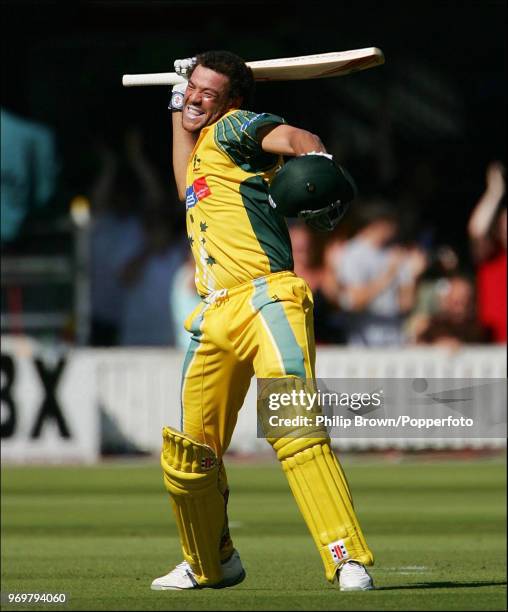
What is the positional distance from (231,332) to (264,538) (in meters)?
3.31

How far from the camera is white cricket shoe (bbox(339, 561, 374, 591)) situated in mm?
6582

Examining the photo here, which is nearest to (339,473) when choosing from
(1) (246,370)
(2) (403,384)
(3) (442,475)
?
(1) (246,370)

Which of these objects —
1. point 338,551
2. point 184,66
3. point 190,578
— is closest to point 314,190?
point 184,66

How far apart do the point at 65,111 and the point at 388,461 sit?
6363mm

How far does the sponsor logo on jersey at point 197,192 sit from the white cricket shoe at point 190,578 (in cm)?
149

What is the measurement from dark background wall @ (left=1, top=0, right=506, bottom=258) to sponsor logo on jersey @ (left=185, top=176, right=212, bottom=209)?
11.3 metres

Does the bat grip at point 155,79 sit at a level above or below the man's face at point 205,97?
above

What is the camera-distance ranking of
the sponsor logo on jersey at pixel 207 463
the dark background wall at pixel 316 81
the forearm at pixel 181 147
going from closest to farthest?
the sponsor logo on jersey at pixel 207 463 < the forearm at pixel 181 147 < the dark background wall at pixel 316 81

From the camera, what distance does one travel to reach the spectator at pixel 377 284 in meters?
16.2

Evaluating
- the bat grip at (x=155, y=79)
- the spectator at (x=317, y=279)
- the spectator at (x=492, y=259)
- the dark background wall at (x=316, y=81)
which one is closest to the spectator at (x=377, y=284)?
the spectator at (x=317, y=279)

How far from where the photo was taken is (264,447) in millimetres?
16156

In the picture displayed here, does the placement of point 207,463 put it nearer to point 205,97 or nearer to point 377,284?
point 205,97

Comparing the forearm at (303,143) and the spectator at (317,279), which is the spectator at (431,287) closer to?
the spectator at (317,279)

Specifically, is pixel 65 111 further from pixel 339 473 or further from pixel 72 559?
pixel 339 473
